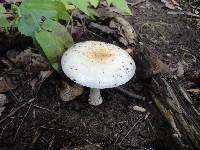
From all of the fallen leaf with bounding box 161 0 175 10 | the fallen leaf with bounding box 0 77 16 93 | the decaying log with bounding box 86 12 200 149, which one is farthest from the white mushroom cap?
the fallen leaf with bounding box 161 0 175 10

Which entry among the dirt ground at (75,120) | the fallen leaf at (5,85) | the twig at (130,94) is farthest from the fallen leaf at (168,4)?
the fallen leaf at (5,85)

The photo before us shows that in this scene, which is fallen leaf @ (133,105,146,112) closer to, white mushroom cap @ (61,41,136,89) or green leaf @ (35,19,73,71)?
white mushroom cap @ (61,41,136,89)

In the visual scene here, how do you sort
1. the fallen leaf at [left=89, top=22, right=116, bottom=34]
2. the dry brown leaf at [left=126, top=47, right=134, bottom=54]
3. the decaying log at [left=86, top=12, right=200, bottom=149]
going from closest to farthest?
the decaying log at [left=86, top=12, right=200, bottom=149] → the dry brown leaf at [left=126, top=47, right=134, bottom=54] → the fallen leaf at [left=89, top=22, right=116, bottom=34]

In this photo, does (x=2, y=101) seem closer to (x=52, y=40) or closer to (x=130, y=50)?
(x=52, y=40)

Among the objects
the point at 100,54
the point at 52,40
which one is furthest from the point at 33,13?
the point at 100,54

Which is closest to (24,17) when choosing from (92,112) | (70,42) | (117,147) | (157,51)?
(70,42)

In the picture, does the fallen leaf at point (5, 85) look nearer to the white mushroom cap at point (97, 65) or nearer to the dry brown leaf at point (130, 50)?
the white mushroom cap at point (97, 65)
